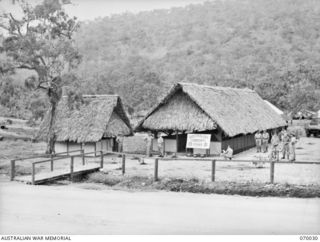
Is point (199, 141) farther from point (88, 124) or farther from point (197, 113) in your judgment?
point (88, 124)

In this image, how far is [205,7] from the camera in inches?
1593

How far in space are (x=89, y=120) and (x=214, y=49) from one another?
3649 centimetres

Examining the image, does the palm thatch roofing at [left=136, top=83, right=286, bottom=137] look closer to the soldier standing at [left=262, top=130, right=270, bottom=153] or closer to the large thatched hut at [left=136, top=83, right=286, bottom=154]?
the large thatched hut at [left=136, top=83, right=286, bottom=154]

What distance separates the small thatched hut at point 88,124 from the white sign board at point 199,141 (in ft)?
13.6

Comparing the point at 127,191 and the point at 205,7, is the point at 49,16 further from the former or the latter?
the point at 205,7

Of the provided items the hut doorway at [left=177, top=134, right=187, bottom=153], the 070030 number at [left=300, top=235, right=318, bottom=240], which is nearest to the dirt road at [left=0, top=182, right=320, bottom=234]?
the 070030 number at [left=300, top=235, right=318, bottom=240]

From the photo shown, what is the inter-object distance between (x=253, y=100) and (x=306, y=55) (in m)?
23.6

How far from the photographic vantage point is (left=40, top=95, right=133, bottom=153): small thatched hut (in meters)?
21.7

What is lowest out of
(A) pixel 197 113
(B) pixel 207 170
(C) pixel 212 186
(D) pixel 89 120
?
(C) pixel 212 186

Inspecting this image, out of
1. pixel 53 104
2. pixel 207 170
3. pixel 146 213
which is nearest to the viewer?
pixel 146 213

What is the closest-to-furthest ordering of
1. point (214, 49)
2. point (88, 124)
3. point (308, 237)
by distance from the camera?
point (308, 237) → point (88, 124) → point (214, 49)

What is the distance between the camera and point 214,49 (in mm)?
56406

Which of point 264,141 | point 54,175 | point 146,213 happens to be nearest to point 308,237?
point 146,213

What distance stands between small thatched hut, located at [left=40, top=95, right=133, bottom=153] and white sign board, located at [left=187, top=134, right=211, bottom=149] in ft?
13.6
